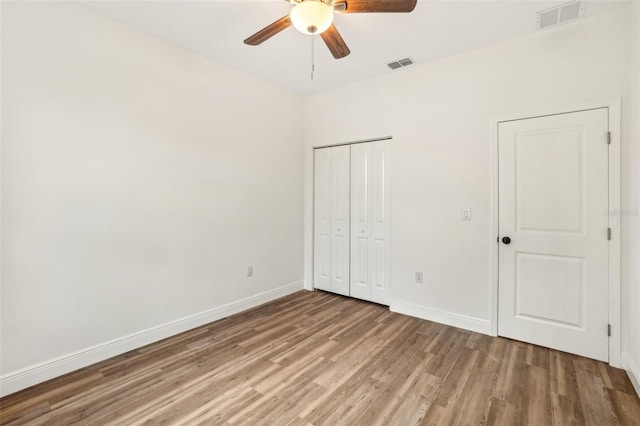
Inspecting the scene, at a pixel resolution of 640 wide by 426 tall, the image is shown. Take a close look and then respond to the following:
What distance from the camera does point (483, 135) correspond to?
9.42ft

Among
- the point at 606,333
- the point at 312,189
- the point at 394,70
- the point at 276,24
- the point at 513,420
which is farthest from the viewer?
the point at 312,189

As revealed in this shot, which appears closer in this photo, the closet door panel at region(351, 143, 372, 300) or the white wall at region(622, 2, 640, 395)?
the white wall at region(622, 2, 640, 395)

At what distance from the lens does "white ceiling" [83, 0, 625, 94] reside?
2279mm

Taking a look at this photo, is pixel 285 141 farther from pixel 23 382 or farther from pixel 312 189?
pixel 23 382

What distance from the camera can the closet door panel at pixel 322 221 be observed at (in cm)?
415

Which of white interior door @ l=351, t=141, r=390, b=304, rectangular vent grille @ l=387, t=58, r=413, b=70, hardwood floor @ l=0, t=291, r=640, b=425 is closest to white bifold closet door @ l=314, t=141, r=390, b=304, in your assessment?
white interior door @ l=351, t=141, r=390, b=304

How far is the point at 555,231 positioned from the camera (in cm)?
255

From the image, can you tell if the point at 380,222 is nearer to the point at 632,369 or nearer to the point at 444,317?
the point at 444,317

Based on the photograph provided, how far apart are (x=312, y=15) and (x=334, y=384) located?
8.07 feet

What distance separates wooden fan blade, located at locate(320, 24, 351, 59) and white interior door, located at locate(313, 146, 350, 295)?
5.62 ft

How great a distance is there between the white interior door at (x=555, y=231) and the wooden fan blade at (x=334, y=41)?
1722mm

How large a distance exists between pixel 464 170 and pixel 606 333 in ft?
5.79

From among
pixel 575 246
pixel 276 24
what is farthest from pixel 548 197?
pixel 276 24

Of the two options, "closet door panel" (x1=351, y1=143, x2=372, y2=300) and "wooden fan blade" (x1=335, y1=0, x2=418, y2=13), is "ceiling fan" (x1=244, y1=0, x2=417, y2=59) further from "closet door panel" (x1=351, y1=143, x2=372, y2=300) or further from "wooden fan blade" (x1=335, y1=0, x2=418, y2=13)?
"closet door panel" (x1=351, y1=143, x2=372, y2=300)
